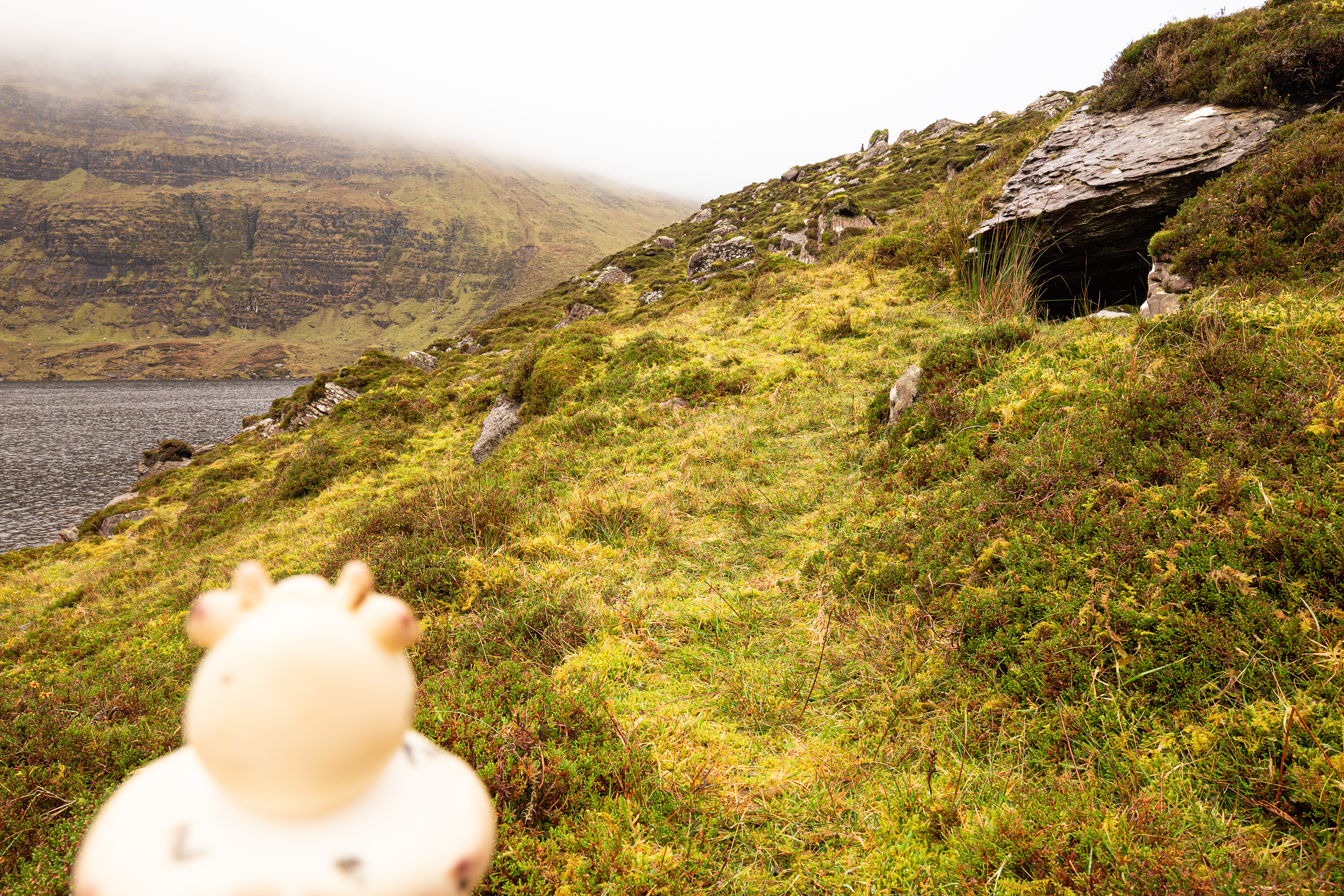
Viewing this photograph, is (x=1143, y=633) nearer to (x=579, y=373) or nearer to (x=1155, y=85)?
(x=579, y=373)

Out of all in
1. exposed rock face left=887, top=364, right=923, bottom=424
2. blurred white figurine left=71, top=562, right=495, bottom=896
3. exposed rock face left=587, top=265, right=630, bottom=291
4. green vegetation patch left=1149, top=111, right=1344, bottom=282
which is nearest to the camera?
blurred white figurine left=71, top=562, right=495, bottom=896

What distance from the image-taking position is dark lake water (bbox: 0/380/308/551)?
91.2ft

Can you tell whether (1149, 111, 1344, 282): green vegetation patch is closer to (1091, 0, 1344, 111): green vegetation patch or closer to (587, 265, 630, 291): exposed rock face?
(1091, 0, 1344, 111): green vegetation patch

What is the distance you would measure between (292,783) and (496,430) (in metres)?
12.5

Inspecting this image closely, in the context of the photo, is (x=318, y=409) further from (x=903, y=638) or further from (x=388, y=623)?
(x=388, y=623)

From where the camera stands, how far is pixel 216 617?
101 cm

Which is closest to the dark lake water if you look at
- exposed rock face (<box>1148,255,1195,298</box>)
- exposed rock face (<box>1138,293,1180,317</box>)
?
exposed rock face (<box>1138,293,1180,317</box>)

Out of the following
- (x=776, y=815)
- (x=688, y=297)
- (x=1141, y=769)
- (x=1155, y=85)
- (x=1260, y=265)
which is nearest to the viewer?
(x=1141, y=769)

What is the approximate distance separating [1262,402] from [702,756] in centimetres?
491

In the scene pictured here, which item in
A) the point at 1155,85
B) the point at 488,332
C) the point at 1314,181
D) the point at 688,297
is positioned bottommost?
the point at 488,332

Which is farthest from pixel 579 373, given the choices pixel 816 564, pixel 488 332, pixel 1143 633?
pixel 488 332

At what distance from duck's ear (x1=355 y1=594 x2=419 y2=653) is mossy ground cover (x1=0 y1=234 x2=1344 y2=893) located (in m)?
2.50

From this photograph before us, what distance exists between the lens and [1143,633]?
351cm

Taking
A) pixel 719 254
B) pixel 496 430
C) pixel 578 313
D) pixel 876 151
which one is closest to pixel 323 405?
pixel 578 313
